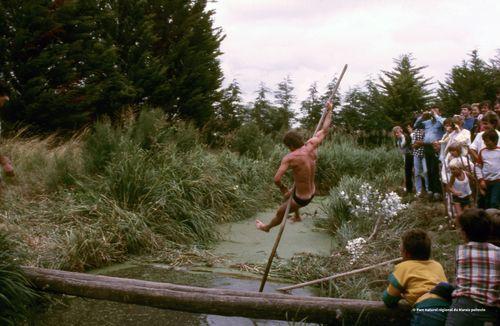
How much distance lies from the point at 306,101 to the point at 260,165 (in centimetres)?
1042

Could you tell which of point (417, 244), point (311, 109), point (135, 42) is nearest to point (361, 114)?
point (311, 109)

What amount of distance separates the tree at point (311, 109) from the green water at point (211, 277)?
11568 millimetres

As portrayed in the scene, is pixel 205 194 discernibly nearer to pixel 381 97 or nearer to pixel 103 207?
pixel 103 207

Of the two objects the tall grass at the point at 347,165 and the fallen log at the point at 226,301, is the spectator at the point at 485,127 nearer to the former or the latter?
the fallen log at the point at 226,301

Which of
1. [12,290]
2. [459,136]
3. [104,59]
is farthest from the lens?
[104,59]

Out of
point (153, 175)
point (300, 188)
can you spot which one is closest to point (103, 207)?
point (153, 175)

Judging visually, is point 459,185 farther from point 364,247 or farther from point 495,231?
point 495,231

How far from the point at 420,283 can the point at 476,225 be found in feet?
1.98

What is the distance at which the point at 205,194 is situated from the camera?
8.71 meters

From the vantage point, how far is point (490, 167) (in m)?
6.64

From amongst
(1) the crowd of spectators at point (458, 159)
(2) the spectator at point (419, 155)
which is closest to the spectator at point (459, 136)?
(1) the crowd of spectators at point (458, 159)

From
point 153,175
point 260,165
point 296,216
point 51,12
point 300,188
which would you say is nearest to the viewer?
point 300,188

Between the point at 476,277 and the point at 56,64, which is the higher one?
the point at 56,64

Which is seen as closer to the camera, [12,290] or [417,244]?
[417,244]
